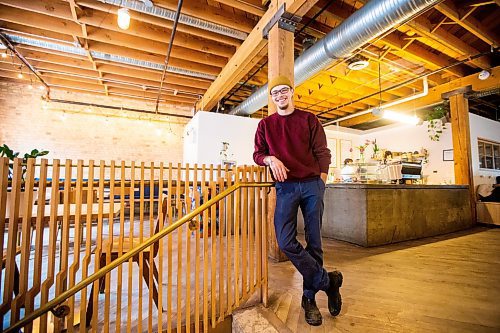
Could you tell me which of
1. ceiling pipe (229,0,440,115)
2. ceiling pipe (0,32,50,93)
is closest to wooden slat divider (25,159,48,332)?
ceiling pipe (229,0,440,115)

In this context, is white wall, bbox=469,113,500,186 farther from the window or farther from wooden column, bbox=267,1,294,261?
wooden column, bbox=267,1,294,261

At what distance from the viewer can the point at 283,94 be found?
171 cm

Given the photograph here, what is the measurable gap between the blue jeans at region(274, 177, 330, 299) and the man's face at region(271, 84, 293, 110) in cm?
A: 59

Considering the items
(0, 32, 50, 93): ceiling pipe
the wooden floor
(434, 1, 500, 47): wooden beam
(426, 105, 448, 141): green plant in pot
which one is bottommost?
the wooden floor

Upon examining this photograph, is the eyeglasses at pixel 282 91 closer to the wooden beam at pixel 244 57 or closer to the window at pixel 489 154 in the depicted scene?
the wooden beam at pixel 244 57

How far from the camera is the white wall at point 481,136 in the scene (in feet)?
18.8

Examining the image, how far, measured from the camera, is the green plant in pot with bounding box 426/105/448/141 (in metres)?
6.80

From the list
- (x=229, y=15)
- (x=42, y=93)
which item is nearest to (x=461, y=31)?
(x=229, y=15)

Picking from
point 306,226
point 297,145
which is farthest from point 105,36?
point 306,226

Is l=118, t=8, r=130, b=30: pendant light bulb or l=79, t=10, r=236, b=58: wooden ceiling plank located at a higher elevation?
l=79, t=10, r=236, b=58: wooden ceiling plank

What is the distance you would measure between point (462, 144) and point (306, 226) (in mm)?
5879

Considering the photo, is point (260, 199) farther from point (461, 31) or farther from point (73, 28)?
point (461, 31)

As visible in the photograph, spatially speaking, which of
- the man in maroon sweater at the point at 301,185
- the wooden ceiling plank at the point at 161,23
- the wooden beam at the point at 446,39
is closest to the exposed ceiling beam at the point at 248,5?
the wooden ceiling plank at the point at 161,23

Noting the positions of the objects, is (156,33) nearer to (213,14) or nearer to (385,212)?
(213,14)
